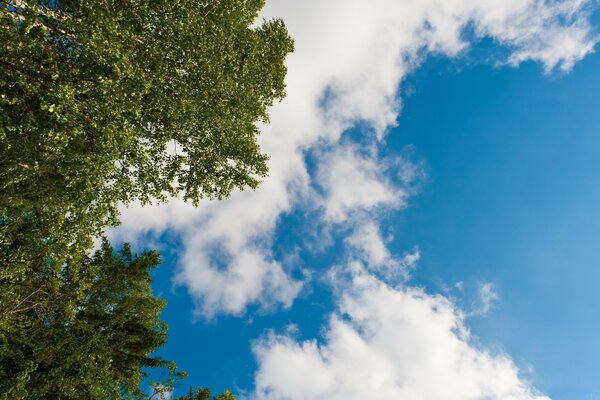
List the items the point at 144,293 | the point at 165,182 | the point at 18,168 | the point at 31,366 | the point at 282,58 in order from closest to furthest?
the point at 18,168
the point at 31,366
the point at 165,182
the point at 282,58
the point at 144,293

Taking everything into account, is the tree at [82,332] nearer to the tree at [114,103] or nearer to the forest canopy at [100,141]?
the forest canopy at [100,141]

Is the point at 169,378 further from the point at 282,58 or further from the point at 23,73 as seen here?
the point at 282,58

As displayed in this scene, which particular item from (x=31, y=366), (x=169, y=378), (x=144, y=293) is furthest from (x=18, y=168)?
(x=144, y=293)

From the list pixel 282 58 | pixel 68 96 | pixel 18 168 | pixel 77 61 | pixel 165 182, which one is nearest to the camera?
pixel 68 96

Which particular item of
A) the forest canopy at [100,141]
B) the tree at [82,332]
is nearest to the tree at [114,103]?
the forest canopy at [100,141]

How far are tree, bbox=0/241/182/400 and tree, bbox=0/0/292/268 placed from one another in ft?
7.33

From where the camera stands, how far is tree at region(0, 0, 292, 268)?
984 centimetres

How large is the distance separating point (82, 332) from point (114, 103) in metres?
13.8

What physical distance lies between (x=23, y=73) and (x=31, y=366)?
11244 mm

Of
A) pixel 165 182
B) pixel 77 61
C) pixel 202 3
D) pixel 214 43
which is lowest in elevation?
pixel 77 61

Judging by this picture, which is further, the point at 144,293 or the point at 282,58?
the point at 144,293

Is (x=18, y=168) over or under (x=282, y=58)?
under

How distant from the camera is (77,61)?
10.7 meters

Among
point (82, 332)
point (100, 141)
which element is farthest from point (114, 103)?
Result: point (82, 332)
